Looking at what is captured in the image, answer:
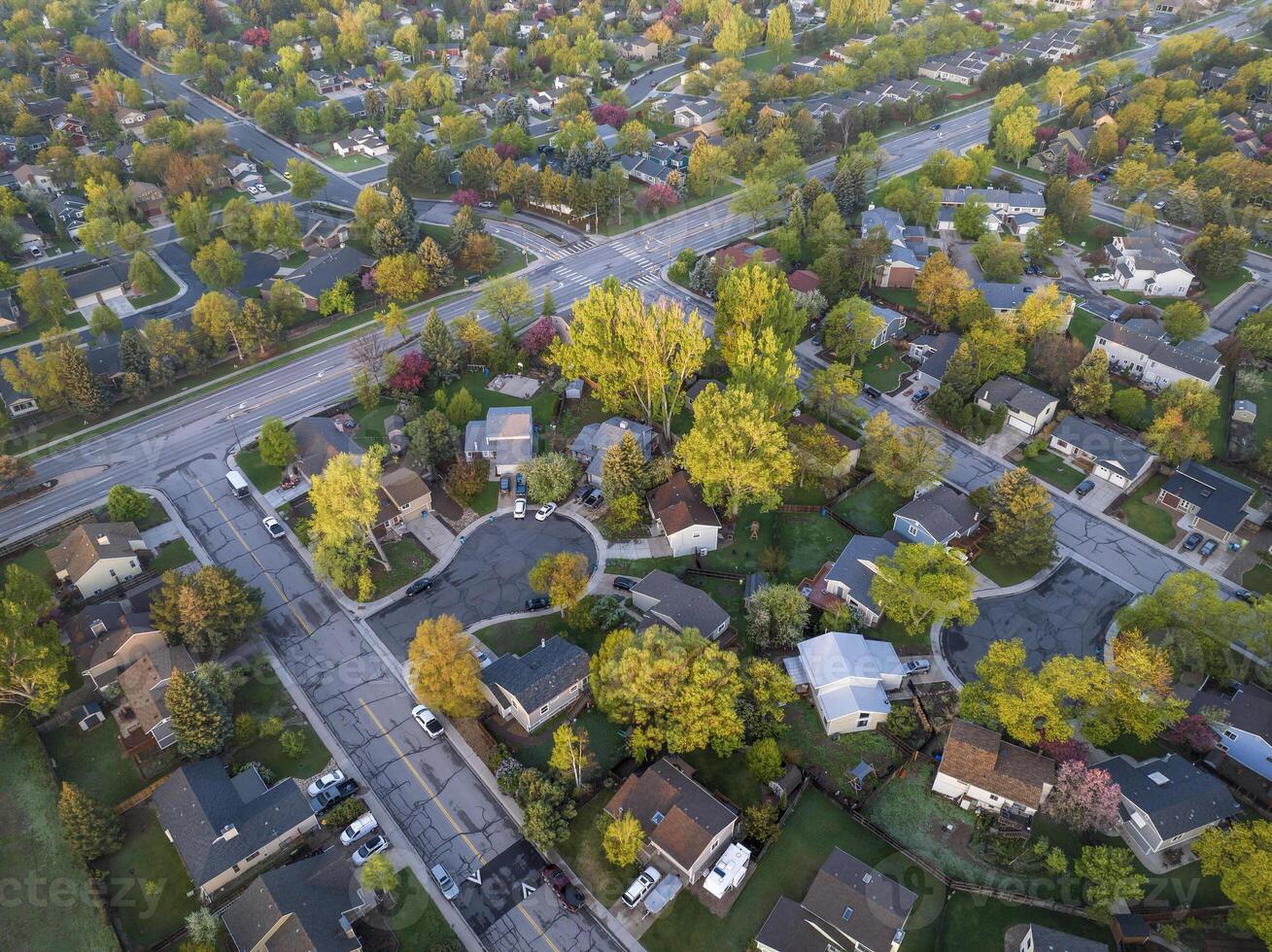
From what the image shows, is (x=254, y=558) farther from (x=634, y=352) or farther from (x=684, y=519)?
(x=634, y=352)

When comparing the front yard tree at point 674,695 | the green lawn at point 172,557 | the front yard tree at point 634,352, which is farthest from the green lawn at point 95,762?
the front yard tree at point 634,352

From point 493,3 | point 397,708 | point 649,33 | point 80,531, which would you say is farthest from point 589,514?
point 493,3

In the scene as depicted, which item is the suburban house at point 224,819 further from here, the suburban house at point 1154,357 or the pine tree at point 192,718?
the suburban house at point 1154,357

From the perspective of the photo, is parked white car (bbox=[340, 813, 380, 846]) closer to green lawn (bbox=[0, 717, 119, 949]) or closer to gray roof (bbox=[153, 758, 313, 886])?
gray roof (bbox=[153, 758, 313, 886])

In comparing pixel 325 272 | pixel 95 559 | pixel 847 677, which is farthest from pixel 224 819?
pixel 325 272

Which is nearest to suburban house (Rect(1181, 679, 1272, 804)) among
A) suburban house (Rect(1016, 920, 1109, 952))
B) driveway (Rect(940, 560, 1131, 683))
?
driveway (Rect(940, 560, 1131, 683))

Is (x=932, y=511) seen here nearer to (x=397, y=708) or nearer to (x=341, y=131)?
(x=397, y=708)
